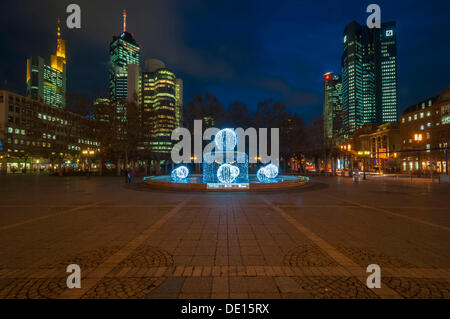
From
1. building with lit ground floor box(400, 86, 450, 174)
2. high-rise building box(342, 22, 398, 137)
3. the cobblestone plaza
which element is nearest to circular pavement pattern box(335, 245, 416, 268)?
Answer: the cobblestone plaza

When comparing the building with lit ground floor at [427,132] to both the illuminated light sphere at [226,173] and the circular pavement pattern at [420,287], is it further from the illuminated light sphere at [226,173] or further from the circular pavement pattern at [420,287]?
the circular pavement pattern at [420,287]

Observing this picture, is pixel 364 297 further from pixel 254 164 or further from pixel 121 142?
pixel 254 164

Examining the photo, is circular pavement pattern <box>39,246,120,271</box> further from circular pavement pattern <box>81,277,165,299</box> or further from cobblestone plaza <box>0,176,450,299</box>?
circular pavement pattern <box>81,277,165,299</box>

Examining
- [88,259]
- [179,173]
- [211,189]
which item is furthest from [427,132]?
[88,259]

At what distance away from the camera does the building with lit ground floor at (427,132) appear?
154ft

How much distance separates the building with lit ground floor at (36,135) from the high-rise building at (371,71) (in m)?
129

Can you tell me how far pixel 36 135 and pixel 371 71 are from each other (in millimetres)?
174740

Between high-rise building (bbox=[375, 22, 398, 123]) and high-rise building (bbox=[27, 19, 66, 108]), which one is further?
high-rise building (bbox=[27, 19, 66, 108])

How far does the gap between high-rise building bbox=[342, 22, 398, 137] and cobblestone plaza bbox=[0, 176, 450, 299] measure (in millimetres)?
135704

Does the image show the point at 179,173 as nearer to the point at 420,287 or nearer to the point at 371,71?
the point at 420,287

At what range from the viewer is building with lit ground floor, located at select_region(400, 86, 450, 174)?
154 feet
